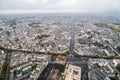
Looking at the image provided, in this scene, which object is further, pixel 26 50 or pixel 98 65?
pixel 26 50

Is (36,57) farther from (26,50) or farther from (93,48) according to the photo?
(93,48)

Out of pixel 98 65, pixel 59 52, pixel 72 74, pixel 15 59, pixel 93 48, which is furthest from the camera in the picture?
pixel 93 48

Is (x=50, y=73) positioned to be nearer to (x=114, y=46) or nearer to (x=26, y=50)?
(x=26, y=50)

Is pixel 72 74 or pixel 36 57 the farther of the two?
pixel 36 57

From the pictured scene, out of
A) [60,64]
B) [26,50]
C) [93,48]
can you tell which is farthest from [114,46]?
[26,50]

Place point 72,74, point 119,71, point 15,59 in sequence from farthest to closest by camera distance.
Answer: point 15,59, point 119,71, point 72,74

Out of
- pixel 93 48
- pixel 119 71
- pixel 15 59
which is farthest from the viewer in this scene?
pixel 93 48

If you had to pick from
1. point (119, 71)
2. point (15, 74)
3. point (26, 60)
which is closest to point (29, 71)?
point (15, 74)

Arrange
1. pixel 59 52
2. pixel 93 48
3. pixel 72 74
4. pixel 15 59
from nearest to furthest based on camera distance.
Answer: pixel 72 74
pixel 15 59
pixel 59 52
pixel 93 48
